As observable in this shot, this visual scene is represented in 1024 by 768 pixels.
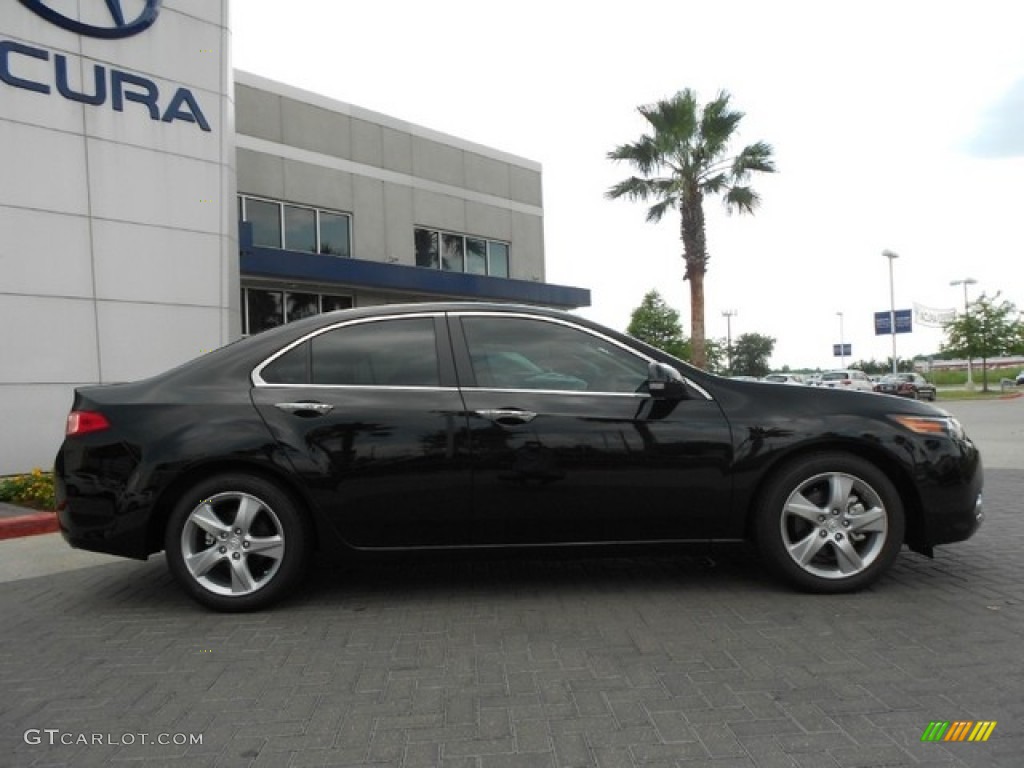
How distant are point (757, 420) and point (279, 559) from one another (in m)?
2.56

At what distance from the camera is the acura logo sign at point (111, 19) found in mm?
8633

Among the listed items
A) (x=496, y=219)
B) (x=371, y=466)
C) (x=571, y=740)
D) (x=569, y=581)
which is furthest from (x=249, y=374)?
(x=496, y=219)

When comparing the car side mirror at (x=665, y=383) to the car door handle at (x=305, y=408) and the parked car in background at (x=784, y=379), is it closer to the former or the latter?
the parked car in background at (x=784, y=379)

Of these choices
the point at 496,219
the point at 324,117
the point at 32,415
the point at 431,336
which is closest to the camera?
the point at 431,336

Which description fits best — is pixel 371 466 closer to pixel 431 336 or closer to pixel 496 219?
pixel 431 336

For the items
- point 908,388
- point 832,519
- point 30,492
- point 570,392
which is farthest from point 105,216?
point 908,388

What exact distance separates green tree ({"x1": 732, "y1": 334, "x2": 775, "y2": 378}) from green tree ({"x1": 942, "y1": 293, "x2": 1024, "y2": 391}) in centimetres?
5385

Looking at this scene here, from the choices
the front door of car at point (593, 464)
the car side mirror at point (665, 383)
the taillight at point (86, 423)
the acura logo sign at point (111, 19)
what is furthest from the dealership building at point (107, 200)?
the car side mirror at point (665, 383)

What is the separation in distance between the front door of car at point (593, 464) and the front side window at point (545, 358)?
4 centimetres

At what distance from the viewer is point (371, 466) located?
145 inches

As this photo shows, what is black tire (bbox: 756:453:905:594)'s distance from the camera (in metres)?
3.76

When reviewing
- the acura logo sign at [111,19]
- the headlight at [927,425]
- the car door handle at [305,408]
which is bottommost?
the headlight at [927,425]

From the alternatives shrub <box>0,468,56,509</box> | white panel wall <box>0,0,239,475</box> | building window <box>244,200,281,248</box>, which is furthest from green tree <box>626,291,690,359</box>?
shrub <box>0,468,56,509</box>

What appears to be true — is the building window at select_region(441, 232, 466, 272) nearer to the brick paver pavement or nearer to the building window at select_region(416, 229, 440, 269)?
the building window at select_region(416, 229, 440, 269)
